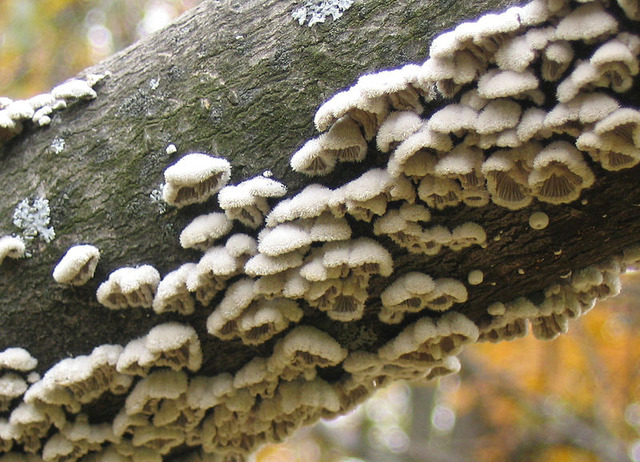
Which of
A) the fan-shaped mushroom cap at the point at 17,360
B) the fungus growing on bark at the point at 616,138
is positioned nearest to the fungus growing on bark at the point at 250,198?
the fungus growing on bark at the point at 616,138

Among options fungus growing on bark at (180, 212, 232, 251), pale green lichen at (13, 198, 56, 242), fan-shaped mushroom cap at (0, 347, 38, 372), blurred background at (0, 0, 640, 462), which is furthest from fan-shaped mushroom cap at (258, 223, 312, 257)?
blurred background at (0, 0, 640, 462)

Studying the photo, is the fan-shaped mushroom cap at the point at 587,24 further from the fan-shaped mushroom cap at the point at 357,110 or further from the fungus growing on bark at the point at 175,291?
the fungus growing on bark at the point at 175,291

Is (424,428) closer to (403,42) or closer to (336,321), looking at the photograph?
(336,321)

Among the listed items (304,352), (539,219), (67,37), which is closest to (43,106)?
(304,352)

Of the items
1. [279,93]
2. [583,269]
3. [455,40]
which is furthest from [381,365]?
[455,40]

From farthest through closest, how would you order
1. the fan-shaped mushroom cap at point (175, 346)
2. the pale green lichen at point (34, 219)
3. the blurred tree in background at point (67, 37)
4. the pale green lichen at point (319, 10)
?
the blurred tree in background at point (67, 37), the pale green lichen at point (34, 219), the fan-shaped mushroom cap at point (175, 346), the pale green lichen at point (319, 10)

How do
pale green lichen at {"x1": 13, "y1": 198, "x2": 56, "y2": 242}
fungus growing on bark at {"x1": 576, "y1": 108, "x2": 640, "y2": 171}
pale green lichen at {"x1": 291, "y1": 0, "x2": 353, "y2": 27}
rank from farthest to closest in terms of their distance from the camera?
pale green lichen at {"x1": 13, "y1": 198, "x2": 56, "y2": 242} → pale green lichen at {"x1": 291, "y1": 0, "x2": 353, "y2": 27} → fungus growing on bark at {"x1": 576, "y1": 108, "x2": 640, "y2": 171}

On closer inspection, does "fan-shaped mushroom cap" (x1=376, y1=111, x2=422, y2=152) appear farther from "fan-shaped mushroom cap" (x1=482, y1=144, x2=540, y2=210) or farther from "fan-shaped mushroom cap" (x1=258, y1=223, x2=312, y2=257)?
"fan-shaped mushroom cap" (x1=258, y1=223, x2=312, y2=257)
